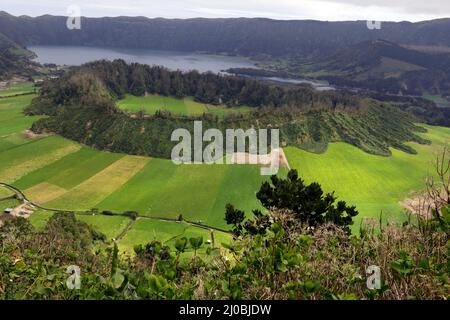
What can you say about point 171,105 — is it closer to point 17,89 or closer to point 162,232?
point 17,89

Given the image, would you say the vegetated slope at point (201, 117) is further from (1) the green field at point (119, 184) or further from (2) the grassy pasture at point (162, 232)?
(2) the grassy pasture at point (162, 232)

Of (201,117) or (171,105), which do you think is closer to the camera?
(201,117)

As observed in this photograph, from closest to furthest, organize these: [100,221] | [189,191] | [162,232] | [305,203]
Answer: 1. [305,203]
2. [162,232]
3. [100,221]
4. [189,191]

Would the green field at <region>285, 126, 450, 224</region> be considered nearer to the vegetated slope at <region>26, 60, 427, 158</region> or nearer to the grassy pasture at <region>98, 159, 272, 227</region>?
the vegetated slope at <region>26, 60, 427, 158</region>

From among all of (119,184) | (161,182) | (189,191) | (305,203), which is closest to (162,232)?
(189,191)

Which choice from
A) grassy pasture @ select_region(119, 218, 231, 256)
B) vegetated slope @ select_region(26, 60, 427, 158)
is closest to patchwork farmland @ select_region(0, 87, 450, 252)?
grassy pasture @ select_region(119, 218, 231, 256)

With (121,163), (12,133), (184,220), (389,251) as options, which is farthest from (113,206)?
(389,251)
